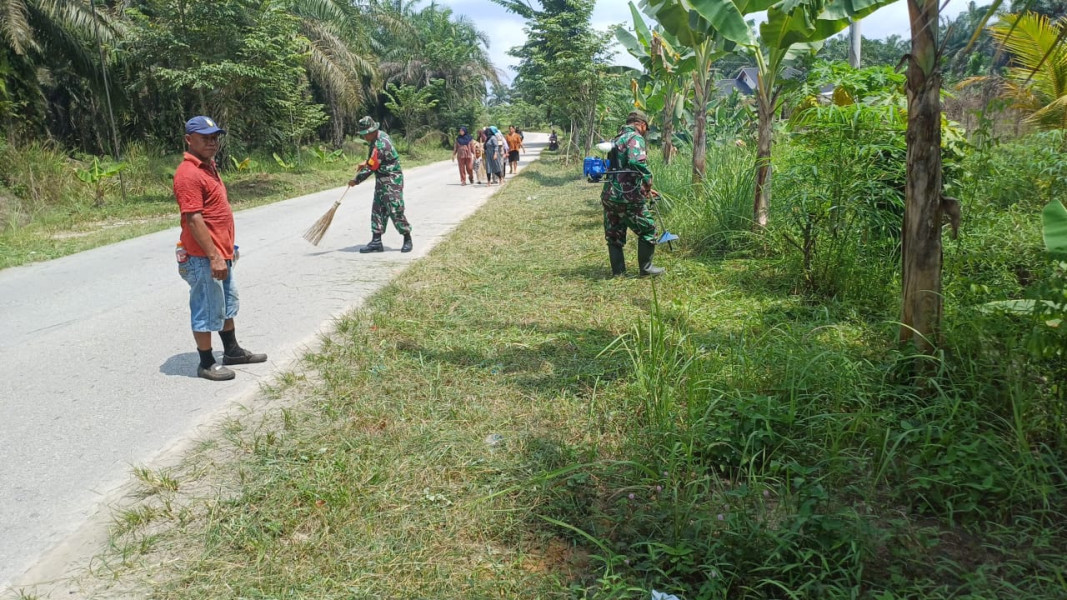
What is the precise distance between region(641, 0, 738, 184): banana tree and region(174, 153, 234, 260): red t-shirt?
4.45 meters

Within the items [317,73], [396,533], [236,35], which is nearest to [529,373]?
[396,533]

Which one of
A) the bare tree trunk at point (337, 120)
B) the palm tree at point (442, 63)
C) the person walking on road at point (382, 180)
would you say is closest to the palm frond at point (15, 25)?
the person walking on road at point (382, 180)

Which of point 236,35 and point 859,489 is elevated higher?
point 236,35

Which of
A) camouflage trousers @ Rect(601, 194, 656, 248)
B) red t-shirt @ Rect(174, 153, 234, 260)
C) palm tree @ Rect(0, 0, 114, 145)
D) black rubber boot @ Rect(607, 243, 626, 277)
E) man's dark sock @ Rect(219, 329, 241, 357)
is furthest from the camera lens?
palm tree @ Rect(0, 0, 114, 145)

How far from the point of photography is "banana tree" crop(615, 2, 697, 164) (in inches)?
437

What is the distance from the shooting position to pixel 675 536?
271 cm

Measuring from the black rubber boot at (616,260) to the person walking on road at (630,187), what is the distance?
10 cm

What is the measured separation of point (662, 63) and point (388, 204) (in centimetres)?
508

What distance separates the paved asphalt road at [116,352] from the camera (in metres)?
3.34

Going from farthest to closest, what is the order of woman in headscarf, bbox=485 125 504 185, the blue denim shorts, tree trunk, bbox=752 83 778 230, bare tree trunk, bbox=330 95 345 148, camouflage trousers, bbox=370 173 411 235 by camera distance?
bare tree trunk, bbox=330 95 345 148, woman in headscarf, bbox=485 125 504 185, camouflage trousers, bbox=370 173 411 235, tree trunk, bbox=752 83 778 230, the blue denim shorts

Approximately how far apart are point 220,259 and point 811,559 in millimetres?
3855

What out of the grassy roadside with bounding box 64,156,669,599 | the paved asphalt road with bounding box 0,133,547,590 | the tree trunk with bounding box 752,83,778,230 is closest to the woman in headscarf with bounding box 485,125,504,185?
the paved asphalt road with bounding box 0,133,547,590

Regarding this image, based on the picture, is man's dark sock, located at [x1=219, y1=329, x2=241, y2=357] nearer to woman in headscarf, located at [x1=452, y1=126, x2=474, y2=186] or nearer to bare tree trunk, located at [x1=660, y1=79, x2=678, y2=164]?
bare tree trunk, located at [x1=660, y1=79, x2=678, y2=164]

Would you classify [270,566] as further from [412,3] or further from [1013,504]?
[412,3]
